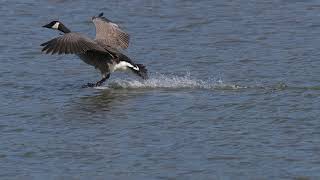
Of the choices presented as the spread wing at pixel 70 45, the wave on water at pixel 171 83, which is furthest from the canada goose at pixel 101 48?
the wave on water at pixel 171 83

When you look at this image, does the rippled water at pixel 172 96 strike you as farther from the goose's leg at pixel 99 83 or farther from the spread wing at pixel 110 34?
the spread wing at pixel 110 34

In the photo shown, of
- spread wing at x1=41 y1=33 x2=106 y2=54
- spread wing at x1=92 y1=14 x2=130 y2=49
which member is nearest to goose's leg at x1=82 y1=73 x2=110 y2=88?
spread wing at x1=41 y1=33 x2=106 y2=54

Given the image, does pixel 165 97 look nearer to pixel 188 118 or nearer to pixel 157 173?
pixel 188 118

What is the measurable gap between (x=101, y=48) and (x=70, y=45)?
666 mm

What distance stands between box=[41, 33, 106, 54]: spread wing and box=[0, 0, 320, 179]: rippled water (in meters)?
0.55

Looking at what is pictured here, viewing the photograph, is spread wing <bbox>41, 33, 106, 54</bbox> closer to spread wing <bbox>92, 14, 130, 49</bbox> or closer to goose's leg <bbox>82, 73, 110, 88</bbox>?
goose's leg <bbox>82, 73, 110, 88</bbox>

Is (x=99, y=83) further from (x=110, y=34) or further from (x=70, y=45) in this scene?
(x=110, y=34)

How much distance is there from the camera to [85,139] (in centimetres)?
1053

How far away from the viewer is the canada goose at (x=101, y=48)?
42.2 ft

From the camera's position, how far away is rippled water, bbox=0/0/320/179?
957cm

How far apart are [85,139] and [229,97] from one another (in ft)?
7.79

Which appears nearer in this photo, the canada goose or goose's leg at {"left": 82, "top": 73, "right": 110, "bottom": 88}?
the canada goose

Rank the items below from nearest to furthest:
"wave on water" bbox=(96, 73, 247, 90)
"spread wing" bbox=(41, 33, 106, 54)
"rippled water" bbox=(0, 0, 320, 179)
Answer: "rippled water" bbox=(0, 0, 320, 179) → "spread wing" bbox=(41, 33, 106, 54) → "wave on water" bbox=(96, 73, 247, 90)

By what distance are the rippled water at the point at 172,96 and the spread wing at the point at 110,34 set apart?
16.4 inches
